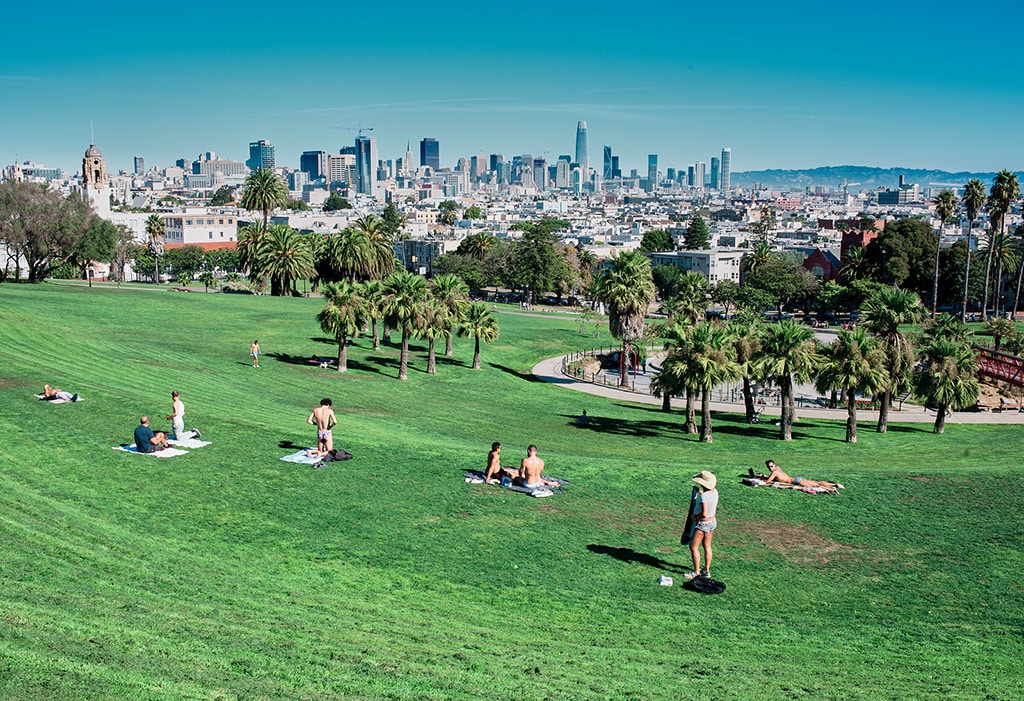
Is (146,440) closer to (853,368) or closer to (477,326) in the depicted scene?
(853,368)

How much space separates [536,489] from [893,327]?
26582 millimetres

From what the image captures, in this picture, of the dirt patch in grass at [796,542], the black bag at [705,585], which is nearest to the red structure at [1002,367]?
the dirt patch in grass at [796,542]

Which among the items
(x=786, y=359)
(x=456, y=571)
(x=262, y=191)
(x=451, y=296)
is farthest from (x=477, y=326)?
(x=262, y=191)

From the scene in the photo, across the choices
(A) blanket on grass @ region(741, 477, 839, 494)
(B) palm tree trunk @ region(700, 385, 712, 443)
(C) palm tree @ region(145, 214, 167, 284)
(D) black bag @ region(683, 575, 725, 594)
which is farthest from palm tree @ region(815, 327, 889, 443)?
(C) palm tree @ region(145, 214, 167, 284)

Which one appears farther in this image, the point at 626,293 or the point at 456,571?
the point at 626,293

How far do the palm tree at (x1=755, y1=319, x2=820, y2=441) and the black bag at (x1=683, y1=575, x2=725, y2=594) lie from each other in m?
23.3

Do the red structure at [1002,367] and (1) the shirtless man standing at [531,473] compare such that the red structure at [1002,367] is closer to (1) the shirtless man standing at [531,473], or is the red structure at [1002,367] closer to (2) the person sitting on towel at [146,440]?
(1) the shirtless man standing at [531,473]

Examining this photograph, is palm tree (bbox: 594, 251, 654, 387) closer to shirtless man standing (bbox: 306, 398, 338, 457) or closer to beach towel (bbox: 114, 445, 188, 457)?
shirtless man standing (bbox: 306, 398, 338, 457)

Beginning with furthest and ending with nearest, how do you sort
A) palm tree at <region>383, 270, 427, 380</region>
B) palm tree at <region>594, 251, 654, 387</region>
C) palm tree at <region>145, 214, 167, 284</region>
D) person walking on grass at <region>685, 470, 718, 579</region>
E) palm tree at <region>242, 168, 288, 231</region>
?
palm tree at <region>145, 214, 167, 284</region>
palm tree at <region>242, 168, 288, 231</region>
palm tree at <region>594, 251, 654, 387</region>
palm tree at <region>383, 270, 427, 380</region>
person walking on grass at <region>685, 470, 718, 579</region>

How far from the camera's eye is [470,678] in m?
11.6

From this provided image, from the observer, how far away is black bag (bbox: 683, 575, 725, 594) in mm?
16078

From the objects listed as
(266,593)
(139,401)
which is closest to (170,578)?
(266,593)

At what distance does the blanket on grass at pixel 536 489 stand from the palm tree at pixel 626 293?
37780mm

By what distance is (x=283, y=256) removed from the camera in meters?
87.5
